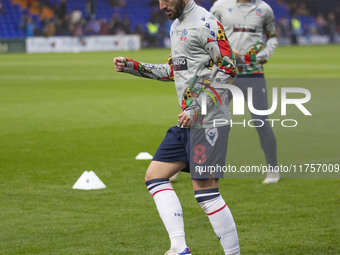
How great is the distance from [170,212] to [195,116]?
0.70 m

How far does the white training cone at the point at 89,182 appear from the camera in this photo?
7988mm

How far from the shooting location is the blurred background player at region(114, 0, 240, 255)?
4.89 m

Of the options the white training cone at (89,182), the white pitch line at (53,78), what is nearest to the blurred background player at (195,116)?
the white training cone at (89,182)

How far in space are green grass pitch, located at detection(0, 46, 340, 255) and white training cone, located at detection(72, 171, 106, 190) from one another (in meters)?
0.12

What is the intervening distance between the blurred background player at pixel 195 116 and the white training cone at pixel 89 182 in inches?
117

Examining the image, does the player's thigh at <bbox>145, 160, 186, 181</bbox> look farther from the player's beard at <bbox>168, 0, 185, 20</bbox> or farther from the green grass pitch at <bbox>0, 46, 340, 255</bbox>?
the player's beard at <bbox>168, 0, 185, 20</bbox>

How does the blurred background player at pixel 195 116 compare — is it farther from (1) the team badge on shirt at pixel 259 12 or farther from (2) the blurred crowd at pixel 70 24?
(2) the blurred crowd at pixel 70 24

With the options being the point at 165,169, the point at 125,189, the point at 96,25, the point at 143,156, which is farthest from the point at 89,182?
the point at 96,25

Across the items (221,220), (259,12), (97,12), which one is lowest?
(97,12)

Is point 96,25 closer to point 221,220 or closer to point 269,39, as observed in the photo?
point 269,39

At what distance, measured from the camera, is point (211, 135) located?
4.93 metres

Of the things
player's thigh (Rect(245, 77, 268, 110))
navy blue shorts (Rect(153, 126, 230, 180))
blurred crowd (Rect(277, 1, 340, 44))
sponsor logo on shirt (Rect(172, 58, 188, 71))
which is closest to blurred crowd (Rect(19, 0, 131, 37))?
blurred crowd (Rect(277, 1, 340, 44))

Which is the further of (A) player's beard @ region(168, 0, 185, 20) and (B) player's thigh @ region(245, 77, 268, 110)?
(B) player's thigh @ region(245, 77, 268, 110)

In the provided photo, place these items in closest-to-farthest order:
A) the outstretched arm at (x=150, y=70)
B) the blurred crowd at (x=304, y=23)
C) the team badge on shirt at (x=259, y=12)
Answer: the outstretched arm at (x=150, y=70)
the team badge on shirt at (x=259, y=12)
the blurred crowd at (x=304, y=23)
